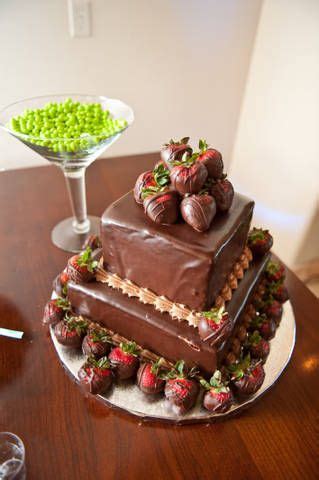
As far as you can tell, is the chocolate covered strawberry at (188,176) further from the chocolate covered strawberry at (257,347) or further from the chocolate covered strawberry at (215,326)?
the chocolate covered strawberry at (257,347)

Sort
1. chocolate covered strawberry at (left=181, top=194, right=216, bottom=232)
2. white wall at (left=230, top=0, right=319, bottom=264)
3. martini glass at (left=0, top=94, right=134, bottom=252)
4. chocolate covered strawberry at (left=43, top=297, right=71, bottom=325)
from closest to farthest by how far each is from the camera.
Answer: chocolate covered strawberry at (left=181, top=194, right=216, bottom=232), chocolate covered strawberry at (left=43, top=297, right=71, bottom=325), martini glass at (left=0, top=94, right=134, bottom=252), white wall at (left=230, top=0, right=319, bottom=264)

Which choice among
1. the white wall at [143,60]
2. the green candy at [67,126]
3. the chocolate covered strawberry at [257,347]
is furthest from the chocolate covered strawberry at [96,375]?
the white wall at [143,60]

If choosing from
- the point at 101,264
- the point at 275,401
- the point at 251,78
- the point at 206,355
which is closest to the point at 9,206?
the point at 101,264

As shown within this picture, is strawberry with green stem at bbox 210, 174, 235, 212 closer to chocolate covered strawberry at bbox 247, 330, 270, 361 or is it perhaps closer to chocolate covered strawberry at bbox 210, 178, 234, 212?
chocolate covered strawberry at bbox 210, 178, 234, 212

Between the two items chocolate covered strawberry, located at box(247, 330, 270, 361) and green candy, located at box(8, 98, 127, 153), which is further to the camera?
green candy, located at box(8, 98, 127, 153)

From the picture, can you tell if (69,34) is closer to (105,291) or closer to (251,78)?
(251,78)

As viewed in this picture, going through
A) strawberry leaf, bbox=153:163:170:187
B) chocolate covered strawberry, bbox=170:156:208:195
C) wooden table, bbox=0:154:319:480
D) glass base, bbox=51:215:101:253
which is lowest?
wooden table, bbox=0:154:319:480

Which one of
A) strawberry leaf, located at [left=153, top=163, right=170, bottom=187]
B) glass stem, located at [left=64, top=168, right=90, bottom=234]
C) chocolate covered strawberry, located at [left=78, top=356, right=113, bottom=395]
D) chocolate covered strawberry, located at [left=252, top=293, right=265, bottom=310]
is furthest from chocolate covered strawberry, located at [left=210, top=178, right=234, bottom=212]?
glass stem, located at [left=64, top=168, right=90, bottom=234]
